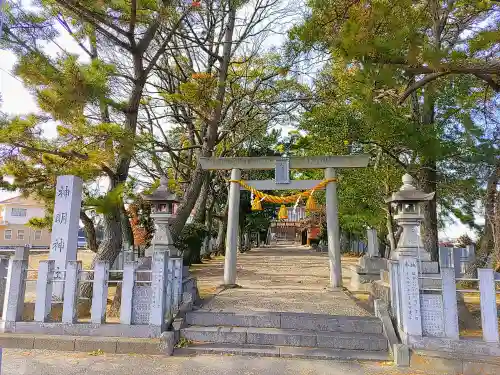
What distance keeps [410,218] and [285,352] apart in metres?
3.67

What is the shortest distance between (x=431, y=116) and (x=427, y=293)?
6.68 metres

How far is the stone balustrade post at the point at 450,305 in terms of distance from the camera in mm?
5105

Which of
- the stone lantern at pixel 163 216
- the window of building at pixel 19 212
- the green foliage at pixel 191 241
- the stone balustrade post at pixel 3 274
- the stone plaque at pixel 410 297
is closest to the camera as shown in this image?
the stone plaque at pixel 410 297

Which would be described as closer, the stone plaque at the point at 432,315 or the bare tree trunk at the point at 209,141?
the stone plaque at the point at 432,315

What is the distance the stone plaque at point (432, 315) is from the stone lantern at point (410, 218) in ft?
5.93

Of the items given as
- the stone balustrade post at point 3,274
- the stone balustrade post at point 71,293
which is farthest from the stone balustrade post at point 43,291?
the stone balustrade post at point 3,274

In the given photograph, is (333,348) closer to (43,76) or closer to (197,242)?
(43,76)

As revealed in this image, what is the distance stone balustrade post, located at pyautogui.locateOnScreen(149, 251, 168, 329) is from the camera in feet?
18.6

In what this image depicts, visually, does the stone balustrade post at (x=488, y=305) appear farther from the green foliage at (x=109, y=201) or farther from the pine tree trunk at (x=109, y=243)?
the pine tree trunk at (x=109, y=243)

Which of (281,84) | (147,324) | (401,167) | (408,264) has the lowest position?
(147,324)

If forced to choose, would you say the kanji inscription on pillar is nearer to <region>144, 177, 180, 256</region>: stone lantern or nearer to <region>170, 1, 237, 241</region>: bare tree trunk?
<region>144, 177, 180, 256</region>: stone lantern

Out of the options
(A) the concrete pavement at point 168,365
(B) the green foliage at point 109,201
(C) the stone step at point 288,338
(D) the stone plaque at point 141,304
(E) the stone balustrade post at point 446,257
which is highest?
(B) the green foliage at point 109,201

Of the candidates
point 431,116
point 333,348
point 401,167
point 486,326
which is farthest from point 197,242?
point 486,326

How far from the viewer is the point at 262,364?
199 inches
